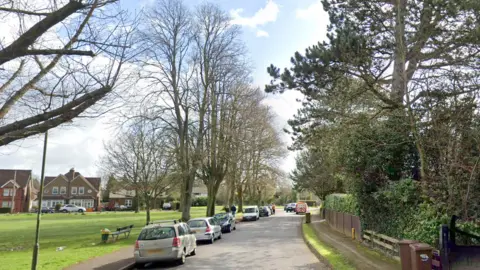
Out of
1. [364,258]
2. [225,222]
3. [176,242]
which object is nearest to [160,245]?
[176,242]

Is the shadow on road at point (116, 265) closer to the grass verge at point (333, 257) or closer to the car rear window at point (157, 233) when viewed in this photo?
the car rear window at point (157, 233)

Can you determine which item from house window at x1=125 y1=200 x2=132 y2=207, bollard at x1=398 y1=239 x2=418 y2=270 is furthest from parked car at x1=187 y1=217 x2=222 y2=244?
house window at x1=125 y1=200 x2=132 y2=207

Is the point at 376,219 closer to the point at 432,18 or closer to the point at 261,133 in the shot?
the point at 432,18

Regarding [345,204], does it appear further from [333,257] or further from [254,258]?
[333,257]

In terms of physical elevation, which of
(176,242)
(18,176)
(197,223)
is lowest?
(176,242)

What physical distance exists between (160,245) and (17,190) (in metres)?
85.0

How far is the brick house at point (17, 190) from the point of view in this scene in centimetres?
8438

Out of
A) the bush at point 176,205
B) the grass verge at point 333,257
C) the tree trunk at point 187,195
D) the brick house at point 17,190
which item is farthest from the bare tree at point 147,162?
the brick house at point 17,190

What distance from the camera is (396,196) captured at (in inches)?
555

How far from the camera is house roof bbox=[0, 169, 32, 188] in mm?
86531

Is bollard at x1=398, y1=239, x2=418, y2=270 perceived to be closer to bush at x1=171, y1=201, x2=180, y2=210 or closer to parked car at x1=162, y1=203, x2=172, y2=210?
bush at x1=171, y1=201, x2=180, y2=210

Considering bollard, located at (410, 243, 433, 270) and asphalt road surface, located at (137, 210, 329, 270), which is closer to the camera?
bollard, located at (410, 243, 433, 270)

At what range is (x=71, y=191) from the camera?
306 feet

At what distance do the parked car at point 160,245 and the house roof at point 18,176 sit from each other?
85.0 metres
